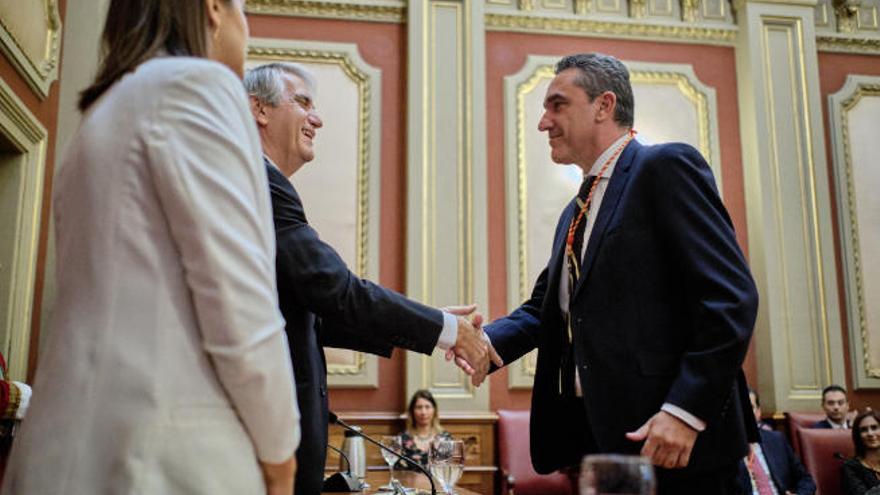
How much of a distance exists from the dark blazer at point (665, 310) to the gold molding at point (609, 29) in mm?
4439

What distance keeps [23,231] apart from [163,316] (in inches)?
139

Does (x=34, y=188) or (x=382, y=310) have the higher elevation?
(x=34, y=188)

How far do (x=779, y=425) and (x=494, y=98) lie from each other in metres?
2.91

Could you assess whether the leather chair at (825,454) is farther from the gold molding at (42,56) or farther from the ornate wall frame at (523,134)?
the gold molding at (42,56)

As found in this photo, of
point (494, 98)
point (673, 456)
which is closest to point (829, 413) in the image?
point (494, 98)

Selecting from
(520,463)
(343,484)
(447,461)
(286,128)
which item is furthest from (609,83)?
(520,463)

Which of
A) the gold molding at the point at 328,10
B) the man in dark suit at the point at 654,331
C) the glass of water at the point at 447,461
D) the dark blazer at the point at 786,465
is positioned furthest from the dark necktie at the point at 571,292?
the gold molding at the point at 328,10

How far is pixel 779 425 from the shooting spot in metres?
5.66

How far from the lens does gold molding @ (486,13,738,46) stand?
19.9 ft

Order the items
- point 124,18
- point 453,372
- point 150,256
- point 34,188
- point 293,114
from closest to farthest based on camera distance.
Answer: point 150,256 < point 124,18 < point 293,114 < point 34,188 < point 453,372

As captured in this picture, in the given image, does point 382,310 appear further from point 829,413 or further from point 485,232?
point 829,413

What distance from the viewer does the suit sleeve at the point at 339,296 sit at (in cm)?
176

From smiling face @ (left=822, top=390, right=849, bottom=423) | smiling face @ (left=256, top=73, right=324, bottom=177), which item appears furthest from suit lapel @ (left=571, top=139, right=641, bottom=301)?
smiling face @ (left=822, top=390, right=849, bottom=423)

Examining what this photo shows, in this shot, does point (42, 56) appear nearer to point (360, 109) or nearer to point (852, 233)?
point (360, 109)
